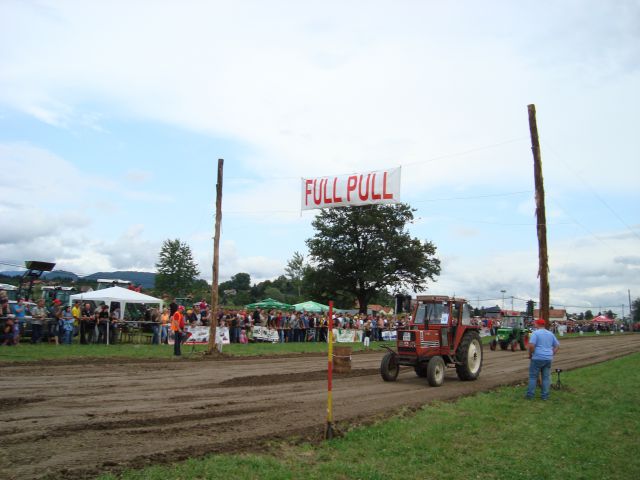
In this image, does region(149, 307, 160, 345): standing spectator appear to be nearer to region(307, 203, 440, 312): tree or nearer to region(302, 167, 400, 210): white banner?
region(302, 167, 400, 210): white banner

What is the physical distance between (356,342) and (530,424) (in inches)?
952

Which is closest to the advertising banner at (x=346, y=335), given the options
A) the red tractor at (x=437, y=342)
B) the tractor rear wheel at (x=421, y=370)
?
the tractor rear wheel at (x=421, y=370)

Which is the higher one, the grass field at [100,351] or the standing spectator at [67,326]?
the standing spectator at [67,326]

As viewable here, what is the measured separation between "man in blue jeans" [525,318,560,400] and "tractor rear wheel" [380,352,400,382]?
11.7 feet

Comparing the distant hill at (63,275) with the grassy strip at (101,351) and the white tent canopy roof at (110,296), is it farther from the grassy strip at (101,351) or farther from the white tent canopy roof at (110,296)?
the grassy strip at (101,351)

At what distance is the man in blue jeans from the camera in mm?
12273

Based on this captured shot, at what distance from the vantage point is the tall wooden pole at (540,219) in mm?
14906

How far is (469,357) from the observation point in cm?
1543

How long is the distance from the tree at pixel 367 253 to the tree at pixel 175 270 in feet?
109

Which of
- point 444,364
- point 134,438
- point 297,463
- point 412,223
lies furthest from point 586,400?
point 412,223

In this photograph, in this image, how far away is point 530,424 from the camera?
31.0 feet

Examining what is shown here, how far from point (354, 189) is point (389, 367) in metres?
4.82

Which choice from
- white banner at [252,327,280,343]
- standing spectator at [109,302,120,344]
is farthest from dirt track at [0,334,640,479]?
white banner at [252,327,280,343]

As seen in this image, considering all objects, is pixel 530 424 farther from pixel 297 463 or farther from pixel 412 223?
pixel 412 223
